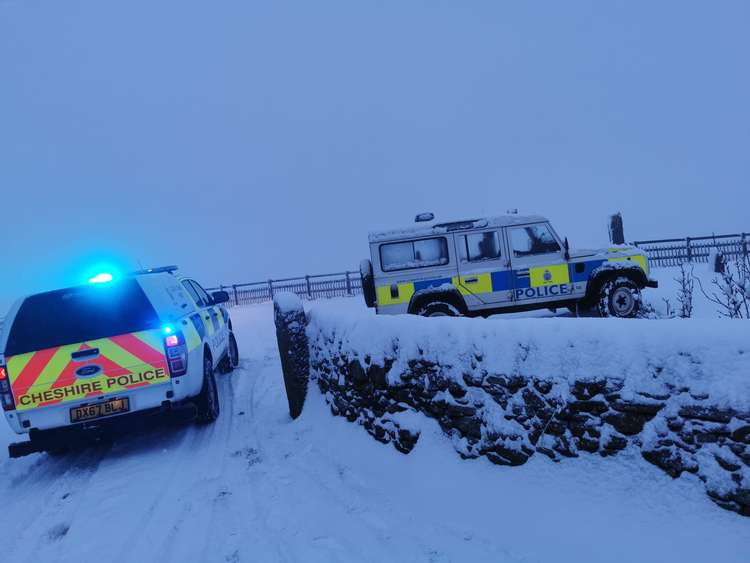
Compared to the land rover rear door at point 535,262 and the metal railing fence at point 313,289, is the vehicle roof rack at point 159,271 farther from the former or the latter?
the metal railing fence at point 313,289

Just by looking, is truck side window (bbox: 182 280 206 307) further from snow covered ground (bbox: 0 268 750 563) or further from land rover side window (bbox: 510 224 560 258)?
land rover side window (bbox: 510 224 560 258)

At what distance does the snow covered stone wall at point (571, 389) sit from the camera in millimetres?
2506

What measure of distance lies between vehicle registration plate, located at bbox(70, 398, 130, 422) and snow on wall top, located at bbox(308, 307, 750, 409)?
2.59m

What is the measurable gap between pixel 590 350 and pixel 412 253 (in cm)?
574

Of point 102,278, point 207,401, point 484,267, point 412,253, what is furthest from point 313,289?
Result: point 102,278

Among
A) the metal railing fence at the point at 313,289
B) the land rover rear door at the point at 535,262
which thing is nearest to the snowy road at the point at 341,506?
the land rover rear door at the point at 535,262

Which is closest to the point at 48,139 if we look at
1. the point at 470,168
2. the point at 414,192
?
the point at 414,192

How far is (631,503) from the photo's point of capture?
2.78 metres

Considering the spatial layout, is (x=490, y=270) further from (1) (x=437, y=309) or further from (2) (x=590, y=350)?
(2) (x=590, y=350)

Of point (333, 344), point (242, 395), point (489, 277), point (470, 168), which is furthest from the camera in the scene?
point (470, 168)

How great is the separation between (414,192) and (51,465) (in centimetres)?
11968

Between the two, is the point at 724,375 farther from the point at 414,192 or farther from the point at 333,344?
the point at 414,192

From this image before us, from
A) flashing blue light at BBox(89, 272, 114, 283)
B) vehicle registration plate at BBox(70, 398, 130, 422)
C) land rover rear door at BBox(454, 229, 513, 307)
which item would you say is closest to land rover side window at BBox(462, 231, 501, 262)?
land rover rear door at BBox(454, 229, 513, 307)

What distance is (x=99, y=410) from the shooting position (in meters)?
4.76
